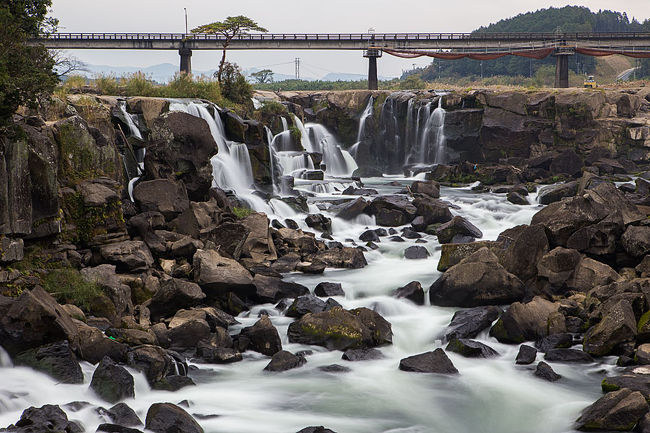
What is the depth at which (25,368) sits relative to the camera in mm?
12992

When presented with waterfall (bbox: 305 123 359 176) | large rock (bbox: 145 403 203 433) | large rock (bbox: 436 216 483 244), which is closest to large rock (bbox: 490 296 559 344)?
large rock (bbox: 145 403 203 433)

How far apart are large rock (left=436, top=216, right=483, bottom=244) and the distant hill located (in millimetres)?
98002

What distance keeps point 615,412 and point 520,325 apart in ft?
15.1

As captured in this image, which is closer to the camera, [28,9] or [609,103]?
[28,9]

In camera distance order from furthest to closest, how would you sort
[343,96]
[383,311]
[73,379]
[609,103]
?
[343,96] → [609,103] → [383,311] → [73,379]

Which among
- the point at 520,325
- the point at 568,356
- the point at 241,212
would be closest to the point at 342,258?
the point at 241,212

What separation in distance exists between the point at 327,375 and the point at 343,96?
3894 cm

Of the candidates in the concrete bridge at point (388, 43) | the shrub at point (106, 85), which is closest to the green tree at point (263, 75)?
the concrete bridge at point (388, 43)

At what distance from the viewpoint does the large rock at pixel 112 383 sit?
12.6 meters

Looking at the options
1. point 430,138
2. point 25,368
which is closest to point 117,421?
point 25,368

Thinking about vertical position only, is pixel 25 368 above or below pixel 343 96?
below

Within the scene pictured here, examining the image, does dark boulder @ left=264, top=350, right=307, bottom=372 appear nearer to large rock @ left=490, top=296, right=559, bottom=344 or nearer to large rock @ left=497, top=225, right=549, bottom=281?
large rock @ left=490, top=296, right=559, bottom=344

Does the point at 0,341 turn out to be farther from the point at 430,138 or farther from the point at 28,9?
the point at 430,138

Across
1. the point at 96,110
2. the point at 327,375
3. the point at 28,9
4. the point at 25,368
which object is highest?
the point at 28,9
